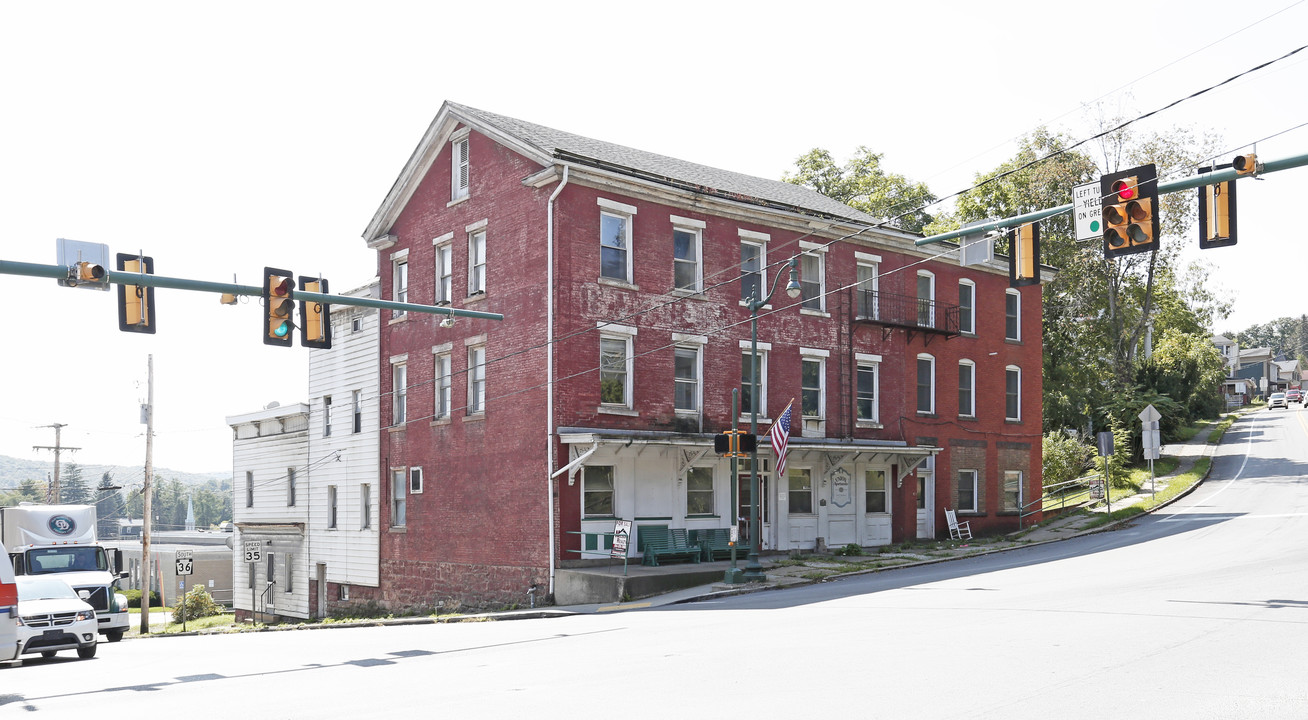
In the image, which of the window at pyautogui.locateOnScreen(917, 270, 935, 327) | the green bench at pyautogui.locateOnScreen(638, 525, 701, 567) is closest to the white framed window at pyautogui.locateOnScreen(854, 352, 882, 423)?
the window at pyautogui.locateOnScreen(917, 270, 935, 327)

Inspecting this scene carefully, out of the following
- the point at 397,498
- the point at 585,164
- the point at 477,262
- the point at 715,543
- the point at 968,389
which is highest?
the point at 585,164

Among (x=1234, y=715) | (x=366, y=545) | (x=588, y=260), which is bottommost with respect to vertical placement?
(x=366, y=545)

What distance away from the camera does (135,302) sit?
A: 15.1 m

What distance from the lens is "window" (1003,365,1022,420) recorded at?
38.2 metres

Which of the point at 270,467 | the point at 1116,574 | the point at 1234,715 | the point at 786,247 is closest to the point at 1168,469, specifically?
the point at 786,247

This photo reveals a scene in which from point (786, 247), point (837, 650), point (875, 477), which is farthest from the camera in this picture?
point (875, 477)

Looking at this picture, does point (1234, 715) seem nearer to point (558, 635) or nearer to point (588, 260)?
point (558, 635)

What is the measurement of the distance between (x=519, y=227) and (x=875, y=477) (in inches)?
547

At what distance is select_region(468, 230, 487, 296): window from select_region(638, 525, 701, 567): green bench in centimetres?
831

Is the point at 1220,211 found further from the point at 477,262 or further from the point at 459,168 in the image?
the point at 459,168

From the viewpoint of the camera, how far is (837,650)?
12.2m

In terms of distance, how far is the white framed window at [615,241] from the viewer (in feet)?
89.5

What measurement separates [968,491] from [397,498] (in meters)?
19.4

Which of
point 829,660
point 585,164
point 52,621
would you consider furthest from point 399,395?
point 829,660
